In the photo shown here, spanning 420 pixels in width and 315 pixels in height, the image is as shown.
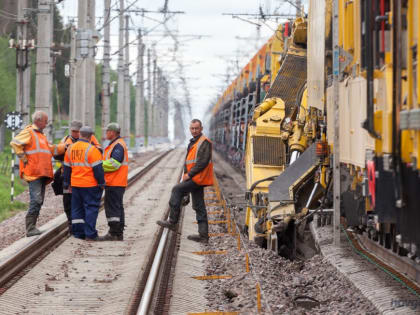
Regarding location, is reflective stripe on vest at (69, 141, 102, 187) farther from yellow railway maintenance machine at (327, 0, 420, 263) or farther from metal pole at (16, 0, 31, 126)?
metal pole at (16, 0, 31, 126)

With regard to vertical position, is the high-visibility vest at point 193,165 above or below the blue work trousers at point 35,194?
above

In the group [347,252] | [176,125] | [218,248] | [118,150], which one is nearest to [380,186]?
[347,252]

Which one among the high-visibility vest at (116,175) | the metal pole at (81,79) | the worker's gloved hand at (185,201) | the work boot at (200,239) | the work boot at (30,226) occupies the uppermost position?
the metal pole at (81,79)

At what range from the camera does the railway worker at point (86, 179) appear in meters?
10.5

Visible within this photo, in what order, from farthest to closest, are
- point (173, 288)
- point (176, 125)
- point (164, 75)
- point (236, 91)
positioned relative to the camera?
point (176, 125)
point (164, 75)
point (236, 91)
point (173, 288)

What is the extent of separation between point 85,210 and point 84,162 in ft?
2.28

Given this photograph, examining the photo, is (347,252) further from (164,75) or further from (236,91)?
(164,75)

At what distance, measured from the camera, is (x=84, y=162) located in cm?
1048

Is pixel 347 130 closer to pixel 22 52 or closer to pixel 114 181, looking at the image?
pixel 114 181

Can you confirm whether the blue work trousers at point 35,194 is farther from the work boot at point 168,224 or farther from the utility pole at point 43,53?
the utility pole at point 43,53

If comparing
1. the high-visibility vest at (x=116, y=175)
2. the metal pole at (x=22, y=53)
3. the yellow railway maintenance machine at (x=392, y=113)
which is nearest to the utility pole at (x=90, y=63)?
the metal pole at (x=22, y=53)

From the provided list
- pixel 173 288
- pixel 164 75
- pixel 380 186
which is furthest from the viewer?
pixel 164 75

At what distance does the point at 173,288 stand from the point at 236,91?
19459mm

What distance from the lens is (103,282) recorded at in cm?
787
